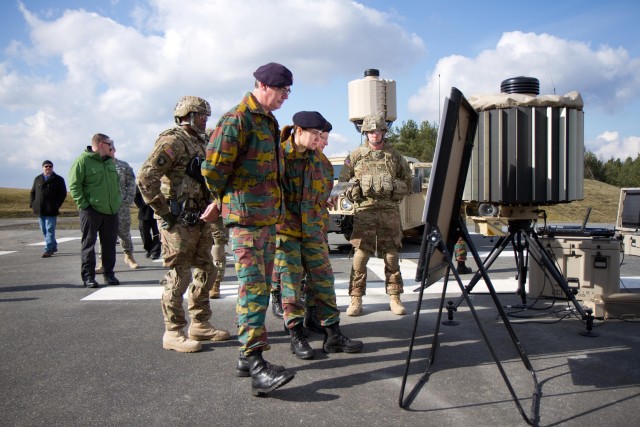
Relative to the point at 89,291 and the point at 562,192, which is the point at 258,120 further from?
the point at 89,291

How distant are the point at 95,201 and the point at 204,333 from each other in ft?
10.9

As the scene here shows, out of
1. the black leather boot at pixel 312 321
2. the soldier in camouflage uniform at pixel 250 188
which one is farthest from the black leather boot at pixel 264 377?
the black leather boot at pixel 312 321

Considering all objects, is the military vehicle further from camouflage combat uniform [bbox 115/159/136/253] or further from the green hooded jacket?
the green hooded jacket

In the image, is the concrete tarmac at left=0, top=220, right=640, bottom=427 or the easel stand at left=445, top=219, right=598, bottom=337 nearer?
the concrete tarmac at left=0, top=220, right=640, bottom=427

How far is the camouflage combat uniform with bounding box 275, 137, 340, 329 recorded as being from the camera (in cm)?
390

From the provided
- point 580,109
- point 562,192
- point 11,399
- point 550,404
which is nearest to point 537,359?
point 550,404

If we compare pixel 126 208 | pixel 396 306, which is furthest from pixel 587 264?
pixel 126 208

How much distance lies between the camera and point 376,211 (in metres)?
5.12

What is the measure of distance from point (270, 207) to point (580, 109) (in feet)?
9.25

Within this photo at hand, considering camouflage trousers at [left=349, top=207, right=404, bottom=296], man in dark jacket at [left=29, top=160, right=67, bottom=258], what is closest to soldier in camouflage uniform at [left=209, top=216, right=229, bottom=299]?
camouflage trousers at [left=349, top=207, right=404, bottom=296]

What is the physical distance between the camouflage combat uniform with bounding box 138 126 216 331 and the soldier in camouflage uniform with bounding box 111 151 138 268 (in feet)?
15.2

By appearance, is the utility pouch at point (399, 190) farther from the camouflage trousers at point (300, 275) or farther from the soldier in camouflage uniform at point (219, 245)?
the soldier in camouflage uniform at point (219, 245)

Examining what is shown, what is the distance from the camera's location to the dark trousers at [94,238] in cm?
657

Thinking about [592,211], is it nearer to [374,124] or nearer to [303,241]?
→ [374,124]
